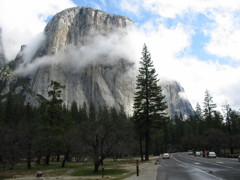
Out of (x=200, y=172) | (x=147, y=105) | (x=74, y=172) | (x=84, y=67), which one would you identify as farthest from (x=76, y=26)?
(x=200, y=172)

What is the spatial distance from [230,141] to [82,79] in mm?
122721

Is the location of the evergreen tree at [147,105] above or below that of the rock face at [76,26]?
below

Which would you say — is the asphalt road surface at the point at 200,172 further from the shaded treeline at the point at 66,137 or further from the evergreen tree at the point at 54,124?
the evergreen tree at the point at 54,124

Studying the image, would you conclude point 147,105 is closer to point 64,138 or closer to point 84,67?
point 64,138

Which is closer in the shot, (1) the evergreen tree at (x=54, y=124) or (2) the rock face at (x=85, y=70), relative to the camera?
(1) the evergreen tree at (x=54, y=124)

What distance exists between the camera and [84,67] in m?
177

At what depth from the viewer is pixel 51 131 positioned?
42.2 meters

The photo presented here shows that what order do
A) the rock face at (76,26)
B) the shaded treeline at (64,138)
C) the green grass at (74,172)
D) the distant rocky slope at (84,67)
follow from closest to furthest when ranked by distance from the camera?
the green grass at (74,172) → the shaded treeline at (64,138) → the distant rocky slope at (84,67) → the rock face at (76,26)

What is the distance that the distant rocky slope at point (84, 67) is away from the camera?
167 m

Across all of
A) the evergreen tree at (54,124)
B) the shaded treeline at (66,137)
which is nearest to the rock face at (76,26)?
the shaded treeline at (66,137)

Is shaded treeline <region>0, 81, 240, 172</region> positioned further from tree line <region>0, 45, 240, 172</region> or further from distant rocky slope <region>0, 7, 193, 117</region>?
distant rocky slope <region>0, 7, 193, 117</region>

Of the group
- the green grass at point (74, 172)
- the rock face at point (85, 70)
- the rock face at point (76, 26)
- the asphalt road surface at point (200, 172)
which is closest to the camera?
the asphalt road surface at point (200, 172)

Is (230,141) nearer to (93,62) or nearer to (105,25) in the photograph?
(93,62)

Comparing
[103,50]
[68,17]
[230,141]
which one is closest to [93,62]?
[103,50]
